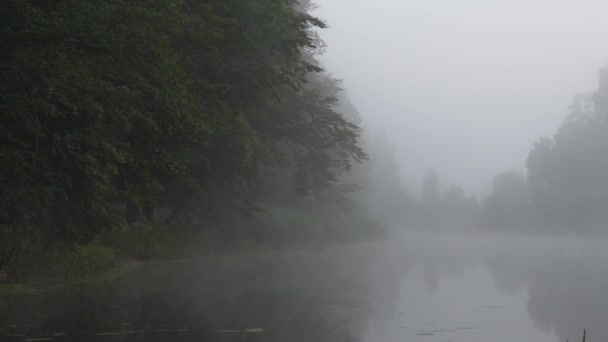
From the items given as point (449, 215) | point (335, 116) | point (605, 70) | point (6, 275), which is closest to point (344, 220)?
point (335, 116)

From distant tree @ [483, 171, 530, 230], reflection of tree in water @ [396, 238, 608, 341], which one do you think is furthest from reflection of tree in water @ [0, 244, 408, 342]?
distant tree @ [483, 171, 530, 230]

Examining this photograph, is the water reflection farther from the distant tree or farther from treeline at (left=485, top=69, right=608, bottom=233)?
the distant tree

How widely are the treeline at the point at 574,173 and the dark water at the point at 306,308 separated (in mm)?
55820

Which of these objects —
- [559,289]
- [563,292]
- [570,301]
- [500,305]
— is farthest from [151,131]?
[559,289]

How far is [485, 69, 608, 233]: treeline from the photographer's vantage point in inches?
2936

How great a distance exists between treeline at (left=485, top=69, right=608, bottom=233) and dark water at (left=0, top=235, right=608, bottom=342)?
183 feet

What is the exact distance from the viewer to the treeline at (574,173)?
7456 centimetres

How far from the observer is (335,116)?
111 ft

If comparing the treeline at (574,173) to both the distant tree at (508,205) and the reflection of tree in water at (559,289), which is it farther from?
the reflection of tree in water at (559,289)

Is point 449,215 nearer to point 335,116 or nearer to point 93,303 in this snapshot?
point 335,116

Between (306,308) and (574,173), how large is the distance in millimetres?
69062

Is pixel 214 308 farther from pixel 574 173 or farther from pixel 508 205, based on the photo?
pixel 508 205

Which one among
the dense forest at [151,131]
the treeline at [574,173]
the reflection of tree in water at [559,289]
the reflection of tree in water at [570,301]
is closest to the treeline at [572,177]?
the treeline at [574,173]

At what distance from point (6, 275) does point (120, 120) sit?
14.1 feet
